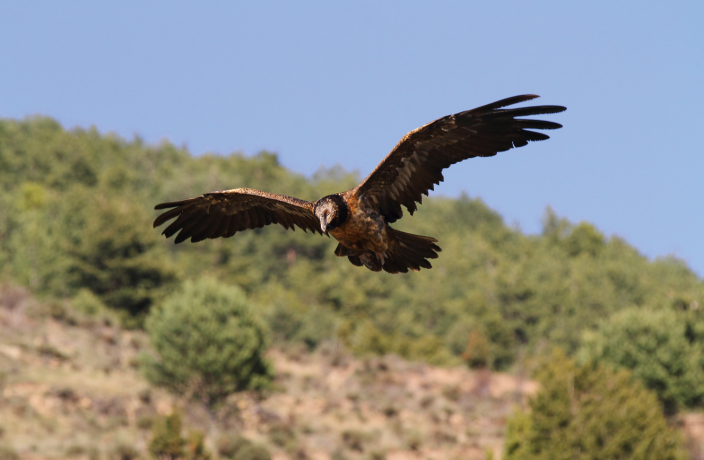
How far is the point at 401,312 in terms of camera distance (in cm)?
6894

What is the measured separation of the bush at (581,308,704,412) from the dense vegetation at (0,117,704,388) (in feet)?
1.06

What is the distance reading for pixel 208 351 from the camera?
35.5m

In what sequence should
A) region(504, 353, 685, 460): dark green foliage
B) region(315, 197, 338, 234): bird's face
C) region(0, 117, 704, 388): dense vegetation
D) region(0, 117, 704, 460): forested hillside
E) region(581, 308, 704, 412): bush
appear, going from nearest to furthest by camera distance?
region(315, 197, 338, 234): bird's face, region(504, 353, 685, 460): dark green foliage, region(0, 117, 704, 460): forested hillside, region(581, 308, 704, 412): bush, region(0, 117, 704, 388): dense vegetation

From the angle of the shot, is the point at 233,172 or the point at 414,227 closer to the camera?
the point at 414,227

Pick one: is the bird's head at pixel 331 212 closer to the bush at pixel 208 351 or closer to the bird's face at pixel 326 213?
the bird's face at pixel 326 213

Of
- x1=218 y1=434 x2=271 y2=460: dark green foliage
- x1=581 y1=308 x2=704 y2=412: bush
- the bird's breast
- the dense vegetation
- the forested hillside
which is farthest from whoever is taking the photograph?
the dense vegetation

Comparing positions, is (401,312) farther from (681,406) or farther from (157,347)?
(157,347)

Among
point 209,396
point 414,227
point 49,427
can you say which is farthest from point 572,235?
point 49,427

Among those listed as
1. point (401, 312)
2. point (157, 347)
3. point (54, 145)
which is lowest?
point (157, 347)

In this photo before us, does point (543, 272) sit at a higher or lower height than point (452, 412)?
higher

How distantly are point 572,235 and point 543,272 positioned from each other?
1898cm

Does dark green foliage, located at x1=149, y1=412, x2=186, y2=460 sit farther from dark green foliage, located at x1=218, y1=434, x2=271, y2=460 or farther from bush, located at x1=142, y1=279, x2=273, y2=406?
bush, located at x1=142, y1=279, x2=273, y2=406

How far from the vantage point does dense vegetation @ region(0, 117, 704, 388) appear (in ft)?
166

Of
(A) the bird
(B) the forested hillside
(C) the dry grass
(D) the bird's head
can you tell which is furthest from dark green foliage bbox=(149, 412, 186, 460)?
(D) the bird's head
